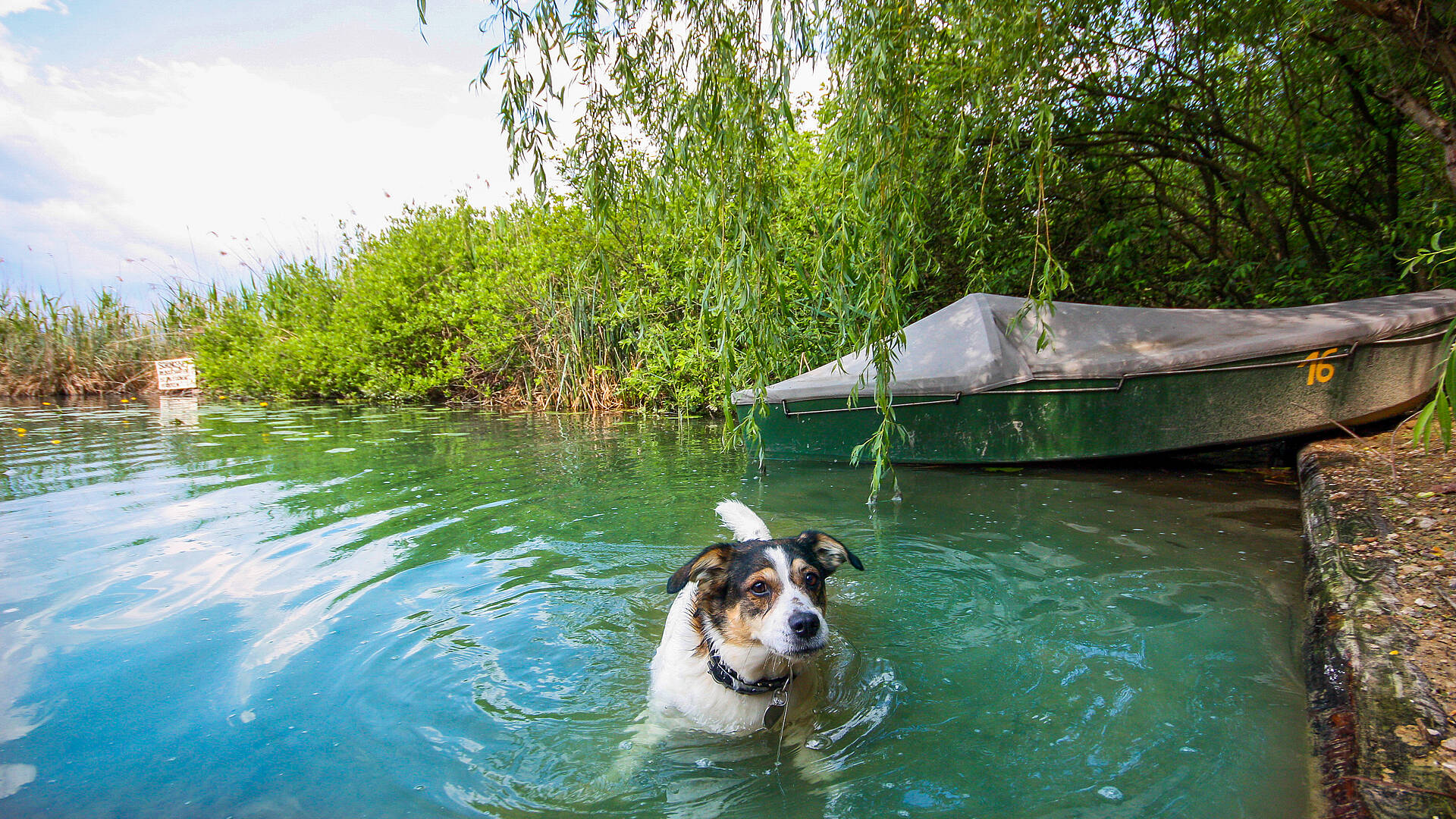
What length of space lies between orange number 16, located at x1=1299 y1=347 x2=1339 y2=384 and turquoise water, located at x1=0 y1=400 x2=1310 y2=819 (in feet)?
3.33

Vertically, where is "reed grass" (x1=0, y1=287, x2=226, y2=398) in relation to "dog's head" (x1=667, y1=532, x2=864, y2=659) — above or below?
above

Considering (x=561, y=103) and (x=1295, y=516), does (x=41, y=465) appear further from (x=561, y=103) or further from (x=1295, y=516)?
(x=1295, y=516)

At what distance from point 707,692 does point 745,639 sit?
257 mm

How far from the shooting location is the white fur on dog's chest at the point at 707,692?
2779 millimetres

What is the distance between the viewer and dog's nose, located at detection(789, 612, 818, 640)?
8.49 feet

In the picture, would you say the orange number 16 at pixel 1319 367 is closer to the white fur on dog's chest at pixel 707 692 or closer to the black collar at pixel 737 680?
the white fur on dog's chest at pixel 707 692

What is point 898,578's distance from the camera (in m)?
4.42

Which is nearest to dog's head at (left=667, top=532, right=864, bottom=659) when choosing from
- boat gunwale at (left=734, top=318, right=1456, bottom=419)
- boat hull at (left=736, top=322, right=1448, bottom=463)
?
boat gunwale at (left=734, top=318, right=1456, bottom=419)

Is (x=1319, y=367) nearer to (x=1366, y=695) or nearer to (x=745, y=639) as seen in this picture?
(x=1366, y=695)

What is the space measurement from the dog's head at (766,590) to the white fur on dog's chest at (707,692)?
0.11 meters

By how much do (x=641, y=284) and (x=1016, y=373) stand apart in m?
7.77

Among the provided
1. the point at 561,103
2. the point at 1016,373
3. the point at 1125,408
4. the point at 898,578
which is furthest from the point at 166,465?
the point at 1125,408

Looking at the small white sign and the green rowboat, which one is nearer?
the green rowboat

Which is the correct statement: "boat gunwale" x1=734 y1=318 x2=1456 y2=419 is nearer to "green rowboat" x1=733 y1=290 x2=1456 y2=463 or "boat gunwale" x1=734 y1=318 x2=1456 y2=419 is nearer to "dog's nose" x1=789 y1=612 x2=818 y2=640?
"green rowboat" x1=733 y1=290 x2=1456 y2=463
